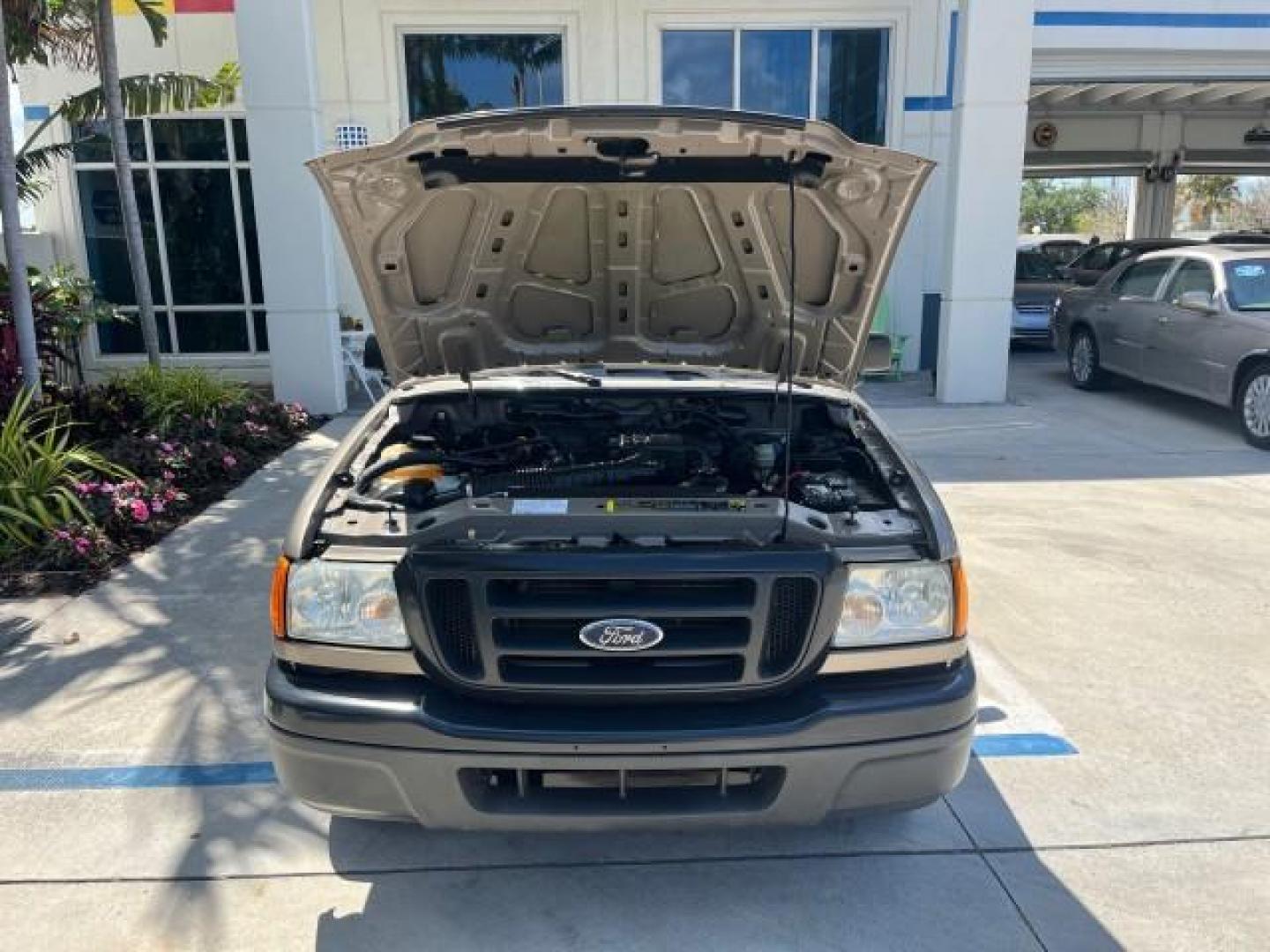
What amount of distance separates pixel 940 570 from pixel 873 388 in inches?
356

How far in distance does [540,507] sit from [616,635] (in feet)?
1.38

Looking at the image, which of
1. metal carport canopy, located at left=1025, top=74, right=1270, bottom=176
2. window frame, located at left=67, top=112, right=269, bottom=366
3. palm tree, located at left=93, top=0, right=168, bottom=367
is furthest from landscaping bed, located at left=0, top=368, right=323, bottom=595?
metal carport canopy, located at left=1025, top=74, right=1270, bottom=176

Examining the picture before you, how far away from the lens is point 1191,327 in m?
9.19

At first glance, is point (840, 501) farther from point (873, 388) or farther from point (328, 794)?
point (873, 388)

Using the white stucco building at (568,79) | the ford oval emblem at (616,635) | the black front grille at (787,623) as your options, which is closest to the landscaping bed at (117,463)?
the white stucco building at (568,79)

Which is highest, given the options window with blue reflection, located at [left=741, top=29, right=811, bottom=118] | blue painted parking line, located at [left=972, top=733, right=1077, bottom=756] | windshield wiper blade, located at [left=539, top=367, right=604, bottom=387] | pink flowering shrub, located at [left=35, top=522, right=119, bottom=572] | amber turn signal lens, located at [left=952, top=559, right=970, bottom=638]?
window with blue reflection, located at [left=741, top=29, right=811, bottom=118]

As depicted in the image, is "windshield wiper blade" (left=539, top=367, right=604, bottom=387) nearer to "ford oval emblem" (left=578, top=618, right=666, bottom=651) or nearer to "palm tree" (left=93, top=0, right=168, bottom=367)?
"ford oval emblem" (left=578, top=618, right=666, bottom=651)

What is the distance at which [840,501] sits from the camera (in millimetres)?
2885

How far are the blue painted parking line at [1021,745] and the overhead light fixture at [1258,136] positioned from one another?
22443 millimetres

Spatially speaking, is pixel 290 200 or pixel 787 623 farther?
pixel 290 200

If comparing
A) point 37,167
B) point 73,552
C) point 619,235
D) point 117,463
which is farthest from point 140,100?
point 619,235

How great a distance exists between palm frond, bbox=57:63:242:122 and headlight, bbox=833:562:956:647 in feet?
30.7

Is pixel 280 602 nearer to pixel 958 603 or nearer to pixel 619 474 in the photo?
pixel 619 474

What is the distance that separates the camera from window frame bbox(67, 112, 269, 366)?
11.3 meters
